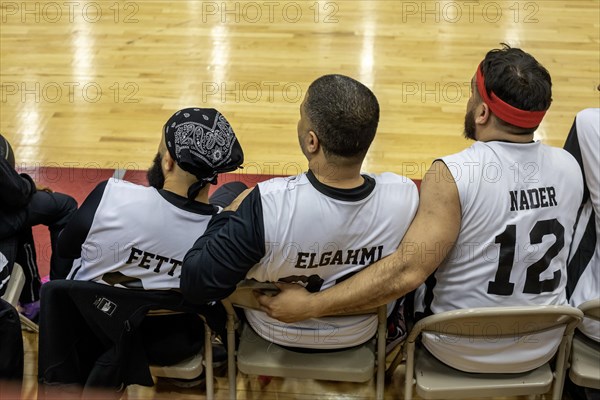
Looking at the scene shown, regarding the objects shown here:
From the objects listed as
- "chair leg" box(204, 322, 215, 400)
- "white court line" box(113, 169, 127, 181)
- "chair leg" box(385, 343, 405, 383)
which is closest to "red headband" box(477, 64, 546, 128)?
"chair leg" box(385, 343, 405, 383)

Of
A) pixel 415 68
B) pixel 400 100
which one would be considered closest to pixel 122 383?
pixel 400 100

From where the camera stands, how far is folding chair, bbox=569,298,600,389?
231cm

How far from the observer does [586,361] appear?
2354 millimetres

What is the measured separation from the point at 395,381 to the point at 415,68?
2874 mm

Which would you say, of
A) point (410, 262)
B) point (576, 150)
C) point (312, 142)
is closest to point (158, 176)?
point (312, 142)

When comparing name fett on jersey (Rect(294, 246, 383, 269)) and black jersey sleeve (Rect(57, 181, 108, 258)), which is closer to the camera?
name fett on jersey (Rect(294, 246, 383, 269))

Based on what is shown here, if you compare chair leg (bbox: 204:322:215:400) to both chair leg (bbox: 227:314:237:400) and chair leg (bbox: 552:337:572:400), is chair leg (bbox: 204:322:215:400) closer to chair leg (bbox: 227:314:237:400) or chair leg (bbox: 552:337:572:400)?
chair leg (bbox: 227:314:237:400)

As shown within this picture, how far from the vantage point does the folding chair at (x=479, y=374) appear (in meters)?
2.08

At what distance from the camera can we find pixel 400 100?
4.72 metres

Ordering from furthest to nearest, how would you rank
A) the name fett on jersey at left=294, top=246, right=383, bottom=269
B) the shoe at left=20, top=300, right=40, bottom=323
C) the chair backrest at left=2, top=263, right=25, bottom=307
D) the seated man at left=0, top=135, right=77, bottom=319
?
the shoe at left=20, top=300, right=40, bottom=323 → the seated man at left=0, top=135, right=77, bottom=319 → the chair backrest at left=2, top=263, right=25, bottom=307 → the name fett on jersey at left=294, top=246, right=383, bottom=269

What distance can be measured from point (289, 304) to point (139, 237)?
1.56ft

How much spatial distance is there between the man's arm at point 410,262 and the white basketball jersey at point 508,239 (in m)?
0.04

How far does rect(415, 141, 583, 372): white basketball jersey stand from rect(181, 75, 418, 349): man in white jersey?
196mm

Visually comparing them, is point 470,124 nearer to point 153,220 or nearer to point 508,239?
point 508,239
